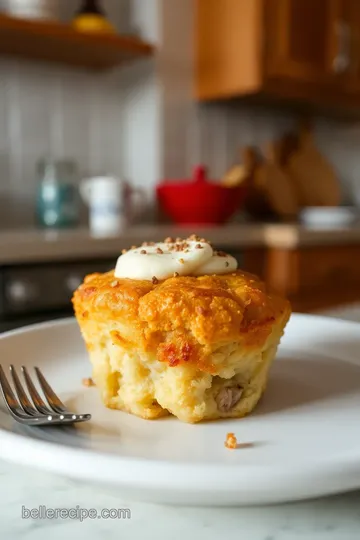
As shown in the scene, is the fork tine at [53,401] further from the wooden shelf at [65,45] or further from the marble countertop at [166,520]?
the wooden shelf at [65,45]

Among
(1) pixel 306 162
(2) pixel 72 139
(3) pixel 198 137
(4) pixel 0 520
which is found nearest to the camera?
(4) pixel 0 520

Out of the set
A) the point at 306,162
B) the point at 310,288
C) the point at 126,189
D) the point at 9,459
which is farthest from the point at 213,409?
the point at 306,162

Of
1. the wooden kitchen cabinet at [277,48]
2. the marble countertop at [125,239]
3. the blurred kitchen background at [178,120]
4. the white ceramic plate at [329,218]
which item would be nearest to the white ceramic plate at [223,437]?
the marble countertop at [125,239]

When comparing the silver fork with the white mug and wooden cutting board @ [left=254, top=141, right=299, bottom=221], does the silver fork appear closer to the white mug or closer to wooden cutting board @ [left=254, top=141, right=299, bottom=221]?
the white mug

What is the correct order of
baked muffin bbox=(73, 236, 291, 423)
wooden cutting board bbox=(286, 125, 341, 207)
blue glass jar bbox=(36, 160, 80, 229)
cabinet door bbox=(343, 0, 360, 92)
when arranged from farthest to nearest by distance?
wooden cutting board bbox=(286, 125, 341, 207), cabinet door bbox=(343, 0, 360, 92), blue glass jar bbox=(36, 160, 80, 229), baked muffin bbox=(73, 236, 291, 423)

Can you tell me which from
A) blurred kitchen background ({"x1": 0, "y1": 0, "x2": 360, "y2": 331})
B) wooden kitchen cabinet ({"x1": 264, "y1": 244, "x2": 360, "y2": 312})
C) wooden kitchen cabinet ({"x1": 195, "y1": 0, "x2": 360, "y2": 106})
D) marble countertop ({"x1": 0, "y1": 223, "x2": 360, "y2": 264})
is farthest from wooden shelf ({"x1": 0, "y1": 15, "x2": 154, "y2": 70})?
wooden kitchen cabinet ({"x1": 264, "y1": 244, "x2": 360, "y2": 312})

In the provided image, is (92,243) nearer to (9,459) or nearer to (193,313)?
(193,313)
